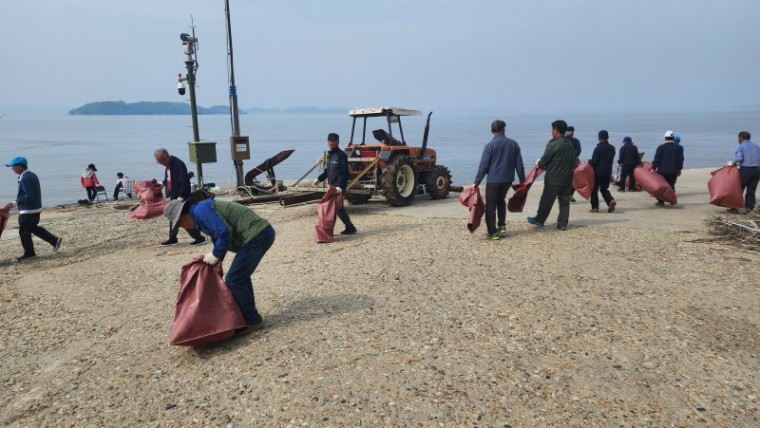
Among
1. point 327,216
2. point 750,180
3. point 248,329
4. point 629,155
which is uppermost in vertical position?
point 629,155

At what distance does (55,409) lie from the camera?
365 centimetres

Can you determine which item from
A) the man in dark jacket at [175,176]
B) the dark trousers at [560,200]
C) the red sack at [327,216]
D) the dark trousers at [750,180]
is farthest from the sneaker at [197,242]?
the dark trousers at [750,180]

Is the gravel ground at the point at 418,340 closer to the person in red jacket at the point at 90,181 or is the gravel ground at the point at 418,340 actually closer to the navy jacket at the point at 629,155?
the navy jacket at the point at 629,155

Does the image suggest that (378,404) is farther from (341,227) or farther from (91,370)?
(341,227)

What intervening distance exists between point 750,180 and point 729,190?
0.51 metres

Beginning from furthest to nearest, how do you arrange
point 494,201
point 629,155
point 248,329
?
point 629,155
point 494,201
point 248,329

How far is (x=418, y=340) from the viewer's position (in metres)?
4.21

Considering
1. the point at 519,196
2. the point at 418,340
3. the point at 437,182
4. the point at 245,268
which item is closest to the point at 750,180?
the point at 519,196

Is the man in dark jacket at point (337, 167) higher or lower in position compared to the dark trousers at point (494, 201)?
higher

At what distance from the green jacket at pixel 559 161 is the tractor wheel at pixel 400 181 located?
11.9 feet

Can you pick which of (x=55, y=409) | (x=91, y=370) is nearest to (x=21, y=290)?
(x=91, y=370)

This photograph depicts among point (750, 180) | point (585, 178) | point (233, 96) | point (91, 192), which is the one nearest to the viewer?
point (750, 180)

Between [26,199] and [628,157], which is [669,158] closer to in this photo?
[628,157]

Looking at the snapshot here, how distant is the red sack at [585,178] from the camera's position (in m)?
9.65
